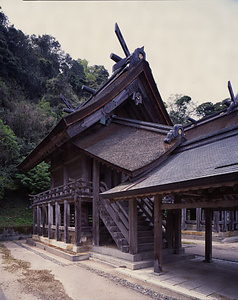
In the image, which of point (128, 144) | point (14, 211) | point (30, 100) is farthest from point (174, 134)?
point (30, 100)

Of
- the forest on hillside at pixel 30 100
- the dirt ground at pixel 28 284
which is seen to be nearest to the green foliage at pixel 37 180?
the forest on hillside at pixel 30 100

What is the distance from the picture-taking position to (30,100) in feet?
103

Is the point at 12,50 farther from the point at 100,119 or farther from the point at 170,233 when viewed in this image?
the point at 170,233

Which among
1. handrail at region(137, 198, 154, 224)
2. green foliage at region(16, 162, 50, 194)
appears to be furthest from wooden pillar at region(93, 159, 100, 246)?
green foliage at region(16, 162, 50, 194)

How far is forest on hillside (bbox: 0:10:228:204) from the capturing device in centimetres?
1919

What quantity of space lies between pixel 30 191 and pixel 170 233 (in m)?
15.4

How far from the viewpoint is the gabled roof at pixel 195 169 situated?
14.6ft

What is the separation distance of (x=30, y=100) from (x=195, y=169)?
3012 cm

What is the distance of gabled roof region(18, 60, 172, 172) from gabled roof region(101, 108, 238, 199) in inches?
146

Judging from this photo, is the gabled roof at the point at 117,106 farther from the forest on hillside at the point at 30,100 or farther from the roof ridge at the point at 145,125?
the forest on hillside at the point at 30,100

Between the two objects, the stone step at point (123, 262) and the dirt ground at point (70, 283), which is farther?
the stone step at point (123, 262)

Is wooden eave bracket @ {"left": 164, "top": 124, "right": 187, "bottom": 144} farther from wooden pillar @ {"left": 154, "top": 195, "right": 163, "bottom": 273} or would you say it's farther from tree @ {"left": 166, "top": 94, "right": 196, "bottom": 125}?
tree @ {"left": 166, "top": 94, "right": 196, "bottom": 125}

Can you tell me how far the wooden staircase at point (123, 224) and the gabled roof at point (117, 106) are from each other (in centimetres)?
318

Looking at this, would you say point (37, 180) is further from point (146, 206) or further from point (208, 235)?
point (208, 235)
